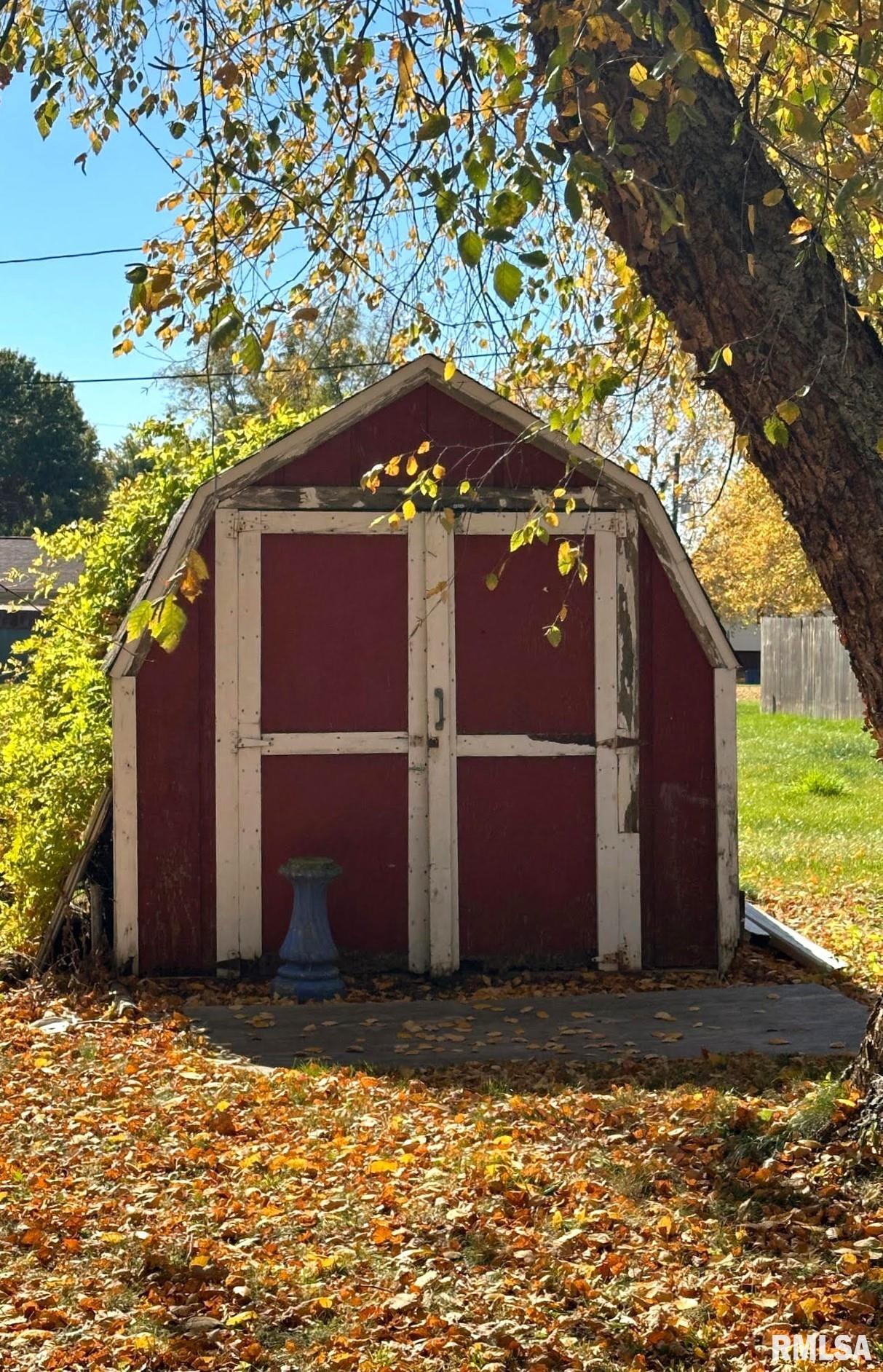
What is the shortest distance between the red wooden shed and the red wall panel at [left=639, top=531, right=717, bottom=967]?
0.5 inches

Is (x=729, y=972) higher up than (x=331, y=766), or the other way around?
(x=331, y=766)

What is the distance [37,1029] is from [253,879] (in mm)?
1559

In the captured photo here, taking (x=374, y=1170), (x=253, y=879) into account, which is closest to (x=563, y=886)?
(x=253, y=879)

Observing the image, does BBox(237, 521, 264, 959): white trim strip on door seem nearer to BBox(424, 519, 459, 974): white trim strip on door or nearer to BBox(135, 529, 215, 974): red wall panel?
BBox(135, 529, 215, 974): red wall panel

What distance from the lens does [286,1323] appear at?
4008mm

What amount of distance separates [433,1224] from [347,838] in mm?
4193

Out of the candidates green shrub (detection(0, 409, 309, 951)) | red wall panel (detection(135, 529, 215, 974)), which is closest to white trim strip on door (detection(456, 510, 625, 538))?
red wall panel (detection(135, 529, 215, 974))

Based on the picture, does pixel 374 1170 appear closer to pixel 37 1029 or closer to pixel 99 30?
pixel 37 1029

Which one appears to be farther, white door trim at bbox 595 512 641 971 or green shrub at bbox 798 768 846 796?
green shrub at bbox 798 768 846 796

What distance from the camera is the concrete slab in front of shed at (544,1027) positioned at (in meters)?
7.05

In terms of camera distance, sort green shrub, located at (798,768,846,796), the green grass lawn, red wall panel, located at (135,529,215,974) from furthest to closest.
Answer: green shrub, located at (798,768,846,796)
the green grass lawn
red wall panel, located at (135,529,215,974)

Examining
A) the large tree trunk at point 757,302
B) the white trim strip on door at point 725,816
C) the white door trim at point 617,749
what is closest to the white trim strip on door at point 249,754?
the white door trim at point 617,749

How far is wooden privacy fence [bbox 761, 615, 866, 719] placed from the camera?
2897 centimetres

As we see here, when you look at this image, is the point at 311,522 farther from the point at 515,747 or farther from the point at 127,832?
the point at 127,832
